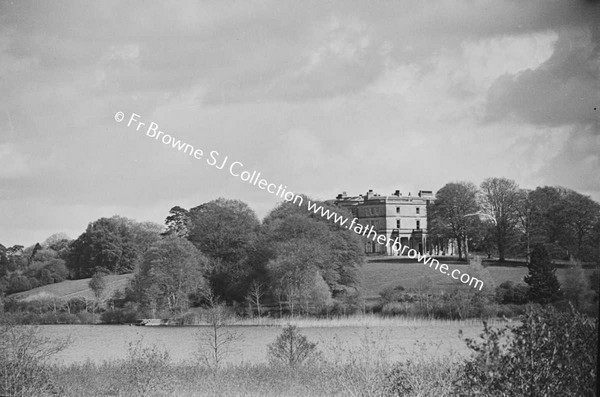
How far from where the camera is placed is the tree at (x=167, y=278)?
91.1 feet

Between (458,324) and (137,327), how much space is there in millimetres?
11355

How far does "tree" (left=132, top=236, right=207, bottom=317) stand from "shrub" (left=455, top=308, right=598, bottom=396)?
72.6ft

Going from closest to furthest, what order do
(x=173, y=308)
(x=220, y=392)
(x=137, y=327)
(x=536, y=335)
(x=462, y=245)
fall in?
(x=536, y=335)
(x=220, y=392)
(x=137, y=327)
(x=173, y=308)
(x=462, y=245)

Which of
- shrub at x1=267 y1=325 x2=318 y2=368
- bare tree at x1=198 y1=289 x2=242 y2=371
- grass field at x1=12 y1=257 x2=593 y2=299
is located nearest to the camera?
shrub at x1=267 y1=325 x2=318 y2=368

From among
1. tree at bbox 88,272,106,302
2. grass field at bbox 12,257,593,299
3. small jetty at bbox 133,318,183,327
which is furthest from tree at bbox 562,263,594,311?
tree at bbox 88,272,106,302

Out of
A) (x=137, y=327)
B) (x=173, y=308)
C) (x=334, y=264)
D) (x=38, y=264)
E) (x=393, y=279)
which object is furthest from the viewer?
(x=393, y=279)

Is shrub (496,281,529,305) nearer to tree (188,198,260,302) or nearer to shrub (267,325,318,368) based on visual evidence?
shrub (267,325,318,368)

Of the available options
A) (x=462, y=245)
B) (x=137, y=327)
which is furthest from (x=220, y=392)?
(x=462, y=245)

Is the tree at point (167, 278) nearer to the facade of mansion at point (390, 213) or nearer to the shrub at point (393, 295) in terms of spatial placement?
→ the shrub at point (393, 295)

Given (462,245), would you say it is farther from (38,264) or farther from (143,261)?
(38,264)

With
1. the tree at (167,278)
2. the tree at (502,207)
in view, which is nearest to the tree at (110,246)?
the tree at (167,278)

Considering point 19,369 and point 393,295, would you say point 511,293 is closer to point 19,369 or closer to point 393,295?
point 393,295

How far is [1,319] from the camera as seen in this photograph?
416 inches

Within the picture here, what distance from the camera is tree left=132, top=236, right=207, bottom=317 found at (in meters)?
27.8
